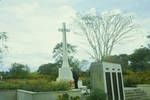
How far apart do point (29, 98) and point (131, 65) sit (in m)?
36.1

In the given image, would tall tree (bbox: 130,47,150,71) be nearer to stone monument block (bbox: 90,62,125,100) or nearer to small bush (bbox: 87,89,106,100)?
stone monument block (bbox: 90,62,125,100)

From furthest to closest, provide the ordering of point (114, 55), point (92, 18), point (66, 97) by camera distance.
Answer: point (114, 55), point (92, 18), point (66, 97)

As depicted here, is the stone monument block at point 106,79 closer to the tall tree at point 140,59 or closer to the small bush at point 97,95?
the small bush at point 97,95

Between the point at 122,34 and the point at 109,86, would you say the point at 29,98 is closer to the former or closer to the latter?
the point at 109,86

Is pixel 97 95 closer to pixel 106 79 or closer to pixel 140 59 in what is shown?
pixel 106 79

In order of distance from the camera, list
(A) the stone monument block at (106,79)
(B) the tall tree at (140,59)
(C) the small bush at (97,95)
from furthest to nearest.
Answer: (B) the tall tree at (140,59), (A) the stone monument block at (106,79), (C) the small bush at (97,95)

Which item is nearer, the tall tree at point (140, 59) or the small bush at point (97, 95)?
the small bush at point (97, 95)

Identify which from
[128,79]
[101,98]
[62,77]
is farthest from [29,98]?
[128,79]

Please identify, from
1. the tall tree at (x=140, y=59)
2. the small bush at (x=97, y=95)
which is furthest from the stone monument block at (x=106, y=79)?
the tall tree at (x=140, y=59)

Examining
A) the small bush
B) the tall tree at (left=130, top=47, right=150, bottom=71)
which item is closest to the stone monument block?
the small bush

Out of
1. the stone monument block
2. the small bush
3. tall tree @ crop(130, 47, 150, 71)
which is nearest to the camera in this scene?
the small bush

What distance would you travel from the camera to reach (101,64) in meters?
17.3

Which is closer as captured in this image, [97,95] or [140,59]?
[97,95]

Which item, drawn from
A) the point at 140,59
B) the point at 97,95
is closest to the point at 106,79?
the point at 97,95
